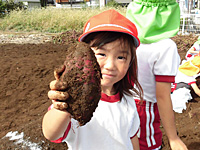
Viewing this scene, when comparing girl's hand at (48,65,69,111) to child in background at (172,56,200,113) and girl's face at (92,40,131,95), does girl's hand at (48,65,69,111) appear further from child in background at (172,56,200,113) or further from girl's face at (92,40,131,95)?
child in background at (172,56,200,113)

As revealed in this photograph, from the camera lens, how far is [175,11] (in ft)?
5.02

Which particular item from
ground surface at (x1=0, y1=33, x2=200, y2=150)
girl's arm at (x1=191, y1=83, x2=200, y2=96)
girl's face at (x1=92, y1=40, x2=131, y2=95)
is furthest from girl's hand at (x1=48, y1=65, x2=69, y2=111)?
girl's arm at (x1=191, y1=83, x2=200, y2=96)

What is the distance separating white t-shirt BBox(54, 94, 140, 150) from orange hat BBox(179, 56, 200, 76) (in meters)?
3.40

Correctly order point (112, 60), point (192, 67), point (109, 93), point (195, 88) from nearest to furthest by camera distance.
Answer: point (112, 60) < point (109, 93) < point (195, 88) < point (192, 67)

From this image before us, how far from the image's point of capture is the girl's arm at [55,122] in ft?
3.10

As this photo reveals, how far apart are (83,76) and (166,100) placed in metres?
0.87

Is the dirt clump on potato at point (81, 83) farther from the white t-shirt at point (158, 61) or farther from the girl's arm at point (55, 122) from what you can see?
the white t-shirt at point (158, 61)

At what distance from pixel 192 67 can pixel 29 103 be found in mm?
3446

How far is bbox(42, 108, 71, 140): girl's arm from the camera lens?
95 cm

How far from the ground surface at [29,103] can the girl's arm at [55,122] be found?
4.33 ft

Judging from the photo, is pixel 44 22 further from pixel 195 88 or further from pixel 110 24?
pixel 110 24

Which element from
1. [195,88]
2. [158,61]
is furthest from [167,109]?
[195,88]

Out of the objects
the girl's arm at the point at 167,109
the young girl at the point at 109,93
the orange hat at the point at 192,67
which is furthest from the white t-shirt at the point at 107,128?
the orange hat at the point at 192,67

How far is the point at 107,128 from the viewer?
128cm
